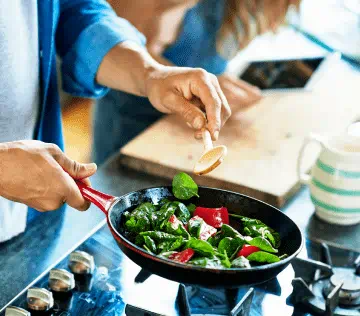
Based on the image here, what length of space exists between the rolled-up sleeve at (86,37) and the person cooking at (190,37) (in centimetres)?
45

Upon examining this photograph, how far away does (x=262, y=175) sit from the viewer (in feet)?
4.76

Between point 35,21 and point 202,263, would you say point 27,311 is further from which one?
point 35,21

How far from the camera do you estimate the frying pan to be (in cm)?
86

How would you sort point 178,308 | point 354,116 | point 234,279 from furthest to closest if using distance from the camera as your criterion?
point 354,116 → point 178,308 → point 234,279

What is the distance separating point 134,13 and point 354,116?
0.71 metres

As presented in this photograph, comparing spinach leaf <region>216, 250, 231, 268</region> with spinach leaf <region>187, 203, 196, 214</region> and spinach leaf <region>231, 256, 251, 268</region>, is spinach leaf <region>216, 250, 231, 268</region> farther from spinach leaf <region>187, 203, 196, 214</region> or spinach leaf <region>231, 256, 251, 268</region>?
spinach leaf <region>187, 203, 196, 214</region>

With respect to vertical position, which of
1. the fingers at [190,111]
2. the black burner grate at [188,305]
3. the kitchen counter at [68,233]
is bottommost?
the kitchen counter at [68,233]

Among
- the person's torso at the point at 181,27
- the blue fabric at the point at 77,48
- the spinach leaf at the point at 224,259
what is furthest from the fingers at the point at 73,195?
the person's torso at the point at 181,27

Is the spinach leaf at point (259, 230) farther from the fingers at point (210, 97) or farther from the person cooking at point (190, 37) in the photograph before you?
the person cooking at point (190, 37)

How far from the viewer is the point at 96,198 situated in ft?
3.22

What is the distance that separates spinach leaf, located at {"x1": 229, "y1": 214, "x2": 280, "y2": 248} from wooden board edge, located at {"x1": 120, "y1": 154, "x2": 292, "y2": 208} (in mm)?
348

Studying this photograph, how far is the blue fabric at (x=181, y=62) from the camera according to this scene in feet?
6.32

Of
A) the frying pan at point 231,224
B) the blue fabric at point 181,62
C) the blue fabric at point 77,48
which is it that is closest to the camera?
the frying pan at point 231,224

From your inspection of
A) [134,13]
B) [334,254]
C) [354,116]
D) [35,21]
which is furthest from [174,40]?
[334,254]
